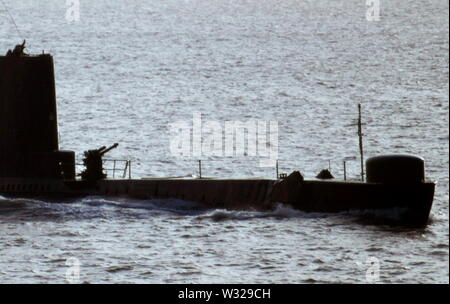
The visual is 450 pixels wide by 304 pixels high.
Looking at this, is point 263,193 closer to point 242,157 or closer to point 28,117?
point 28,117

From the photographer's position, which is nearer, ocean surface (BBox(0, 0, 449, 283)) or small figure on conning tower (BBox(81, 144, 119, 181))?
ocean surface (BBox(0, 0, 449, 283))

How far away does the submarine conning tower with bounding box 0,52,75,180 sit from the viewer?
178 ft

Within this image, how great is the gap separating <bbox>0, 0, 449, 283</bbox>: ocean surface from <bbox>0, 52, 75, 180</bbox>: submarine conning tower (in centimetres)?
182

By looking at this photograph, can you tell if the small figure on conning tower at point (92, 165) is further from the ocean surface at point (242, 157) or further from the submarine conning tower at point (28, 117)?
the ocean surface at point (242, 157)

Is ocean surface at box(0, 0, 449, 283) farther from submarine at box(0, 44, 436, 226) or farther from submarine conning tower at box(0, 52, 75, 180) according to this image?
submarine conning tower at box(0, 52, 75, 180)

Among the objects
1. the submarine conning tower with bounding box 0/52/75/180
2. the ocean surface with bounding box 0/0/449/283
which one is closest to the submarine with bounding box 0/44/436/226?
the submarine conning tower with bounding box 0/52/75/180

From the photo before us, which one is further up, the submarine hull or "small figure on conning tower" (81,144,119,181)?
"small figure on conning tower" (81,144,119,181)

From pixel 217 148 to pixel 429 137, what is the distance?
1401cm

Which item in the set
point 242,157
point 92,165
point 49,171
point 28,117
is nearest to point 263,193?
point 92,165

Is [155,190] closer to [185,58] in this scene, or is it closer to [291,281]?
[291,281]

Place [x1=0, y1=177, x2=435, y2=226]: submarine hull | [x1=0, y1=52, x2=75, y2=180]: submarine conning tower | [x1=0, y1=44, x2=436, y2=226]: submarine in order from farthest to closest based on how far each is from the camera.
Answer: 1. [x1=0, y1=52, x2=75, y2=180]: submarine conning tower
2. [x1=0, y1=44, x2=436, y2=226]: submarine
3. [x1=0, y1=177, x2=435, y2=226]: submarine hull

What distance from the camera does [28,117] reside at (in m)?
54.1
